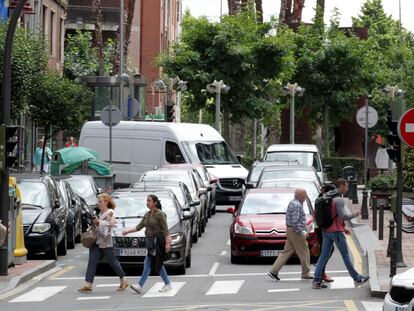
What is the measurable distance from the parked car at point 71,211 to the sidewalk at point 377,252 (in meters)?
6.32

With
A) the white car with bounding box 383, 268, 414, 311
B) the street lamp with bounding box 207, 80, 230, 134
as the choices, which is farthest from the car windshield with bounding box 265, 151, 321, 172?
the white car with bounding box 383, 268, 414, 311

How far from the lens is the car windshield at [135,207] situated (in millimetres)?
24797

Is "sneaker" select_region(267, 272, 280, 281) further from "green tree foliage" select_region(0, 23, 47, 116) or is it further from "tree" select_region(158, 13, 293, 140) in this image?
"tree" select_region(158, 13, 293, 140)

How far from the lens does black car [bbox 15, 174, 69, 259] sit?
25.8 m

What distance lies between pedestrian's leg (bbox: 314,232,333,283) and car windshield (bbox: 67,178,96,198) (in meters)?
13.2

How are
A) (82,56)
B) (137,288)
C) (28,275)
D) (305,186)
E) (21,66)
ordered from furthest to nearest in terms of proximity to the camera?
(82,56)
(21,66)
(305,186)
(28,275)
(137,288)

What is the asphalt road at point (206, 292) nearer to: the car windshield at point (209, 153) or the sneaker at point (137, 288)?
the sneaker at point (137, 288)

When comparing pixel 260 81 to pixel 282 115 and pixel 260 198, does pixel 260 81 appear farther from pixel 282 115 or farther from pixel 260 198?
pixel 260 198

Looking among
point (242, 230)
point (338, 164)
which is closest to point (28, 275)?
point (242, 230)

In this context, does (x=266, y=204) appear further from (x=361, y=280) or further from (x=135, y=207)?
(x=361, y=280)

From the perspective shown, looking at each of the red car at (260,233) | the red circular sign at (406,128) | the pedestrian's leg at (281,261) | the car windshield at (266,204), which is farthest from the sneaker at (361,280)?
the car windshield at (266,204)

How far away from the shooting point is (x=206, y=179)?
120 ft

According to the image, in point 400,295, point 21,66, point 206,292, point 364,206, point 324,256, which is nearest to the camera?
point 400,295

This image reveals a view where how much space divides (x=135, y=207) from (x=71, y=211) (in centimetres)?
428
